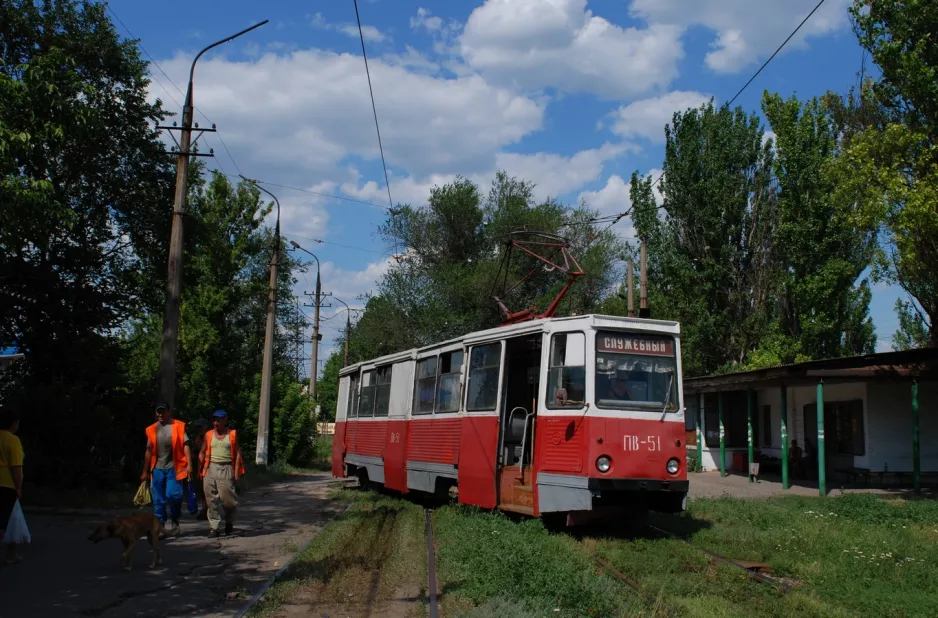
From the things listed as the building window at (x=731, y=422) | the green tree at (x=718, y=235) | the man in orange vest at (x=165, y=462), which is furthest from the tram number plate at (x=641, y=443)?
the green tree at (x=718, y=235)

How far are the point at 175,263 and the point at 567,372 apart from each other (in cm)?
799

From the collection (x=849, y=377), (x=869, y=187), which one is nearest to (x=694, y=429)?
(x=849, y=377)

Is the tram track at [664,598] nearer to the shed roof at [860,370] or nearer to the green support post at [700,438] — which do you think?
the shed roof at [860,370]

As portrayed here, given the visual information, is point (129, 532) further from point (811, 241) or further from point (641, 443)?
point (811, 241)

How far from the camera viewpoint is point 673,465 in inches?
434

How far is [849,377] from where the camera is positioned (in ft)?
62.2

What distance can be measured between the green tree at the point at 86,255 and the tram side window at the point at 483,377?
6721 mm

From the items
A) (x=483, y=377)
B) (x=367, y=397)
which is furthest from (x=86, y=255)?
(x=483, y=377)

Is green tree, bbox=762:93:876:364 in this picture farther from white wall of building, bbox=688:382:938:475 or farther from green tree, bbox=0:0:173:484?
green tree, bbox=0:0:173:484

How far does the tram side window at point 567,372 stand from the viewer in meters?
11.1

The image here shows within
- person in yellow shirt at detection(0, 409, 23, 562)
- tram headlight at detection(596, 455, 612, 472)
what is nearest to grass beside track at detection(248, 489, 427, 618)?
tram headlight at detection(596, 455, 612, 472)

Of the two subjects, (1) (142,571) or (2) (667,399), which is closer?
(1) (142,571)

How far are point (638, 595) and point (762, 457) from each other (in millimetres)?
21727

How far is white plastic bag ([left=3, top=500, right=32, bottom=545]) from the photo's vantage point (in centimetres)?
841
